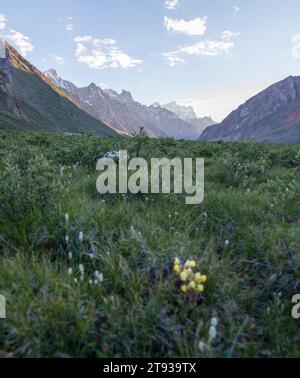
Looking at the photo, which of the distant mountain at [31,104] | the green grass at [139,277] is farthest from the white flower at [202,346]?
the distant mountain at [31,104]

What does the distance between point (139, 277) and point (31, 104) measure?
16969cm

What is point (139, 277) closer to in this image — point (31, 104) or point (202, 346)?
point (202, 346)

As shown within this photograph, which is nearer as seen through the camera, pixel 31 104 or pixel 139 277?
pixel 139 277

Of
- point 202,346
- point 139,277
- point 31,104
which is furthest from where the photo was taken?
point 31,104

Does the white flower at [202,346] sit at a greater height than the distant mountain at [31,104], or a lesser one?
lesser

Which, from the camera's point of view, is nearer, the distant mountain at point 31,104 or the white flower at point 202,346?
the white flower at point 202,346

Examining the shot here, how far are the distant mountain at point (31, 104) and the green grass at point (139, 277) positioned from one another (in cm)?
10119

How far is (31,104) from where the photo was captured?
6161 inches

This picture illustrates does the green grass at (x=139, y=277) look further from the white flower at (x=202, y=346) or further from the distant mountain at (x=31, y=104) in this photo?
the distant mountain at (x=31, y=104)

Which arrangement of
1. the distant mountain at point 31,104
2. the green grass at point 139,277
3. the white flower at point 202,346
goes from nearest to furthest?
the white flower at point 202,346 → the green grass at point 139,277 → the distant mountain at point 31,104

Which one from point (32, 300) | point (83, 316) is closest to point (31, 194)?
point (32, 300)

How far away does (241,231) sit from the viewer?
4.46 meters

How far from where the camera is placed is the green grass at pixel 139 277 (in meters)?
A: 2.56

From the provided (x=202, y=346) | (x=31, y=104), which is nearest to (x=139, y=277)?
(x=202, y=346)
